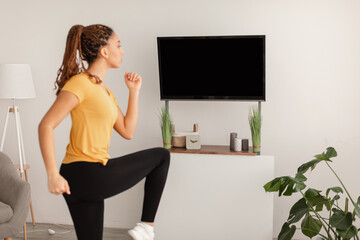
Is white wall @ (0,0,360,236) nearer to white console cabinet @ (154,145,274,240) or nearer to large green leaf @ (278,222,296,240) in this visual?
white console cabinet @ (154,145,274,240)

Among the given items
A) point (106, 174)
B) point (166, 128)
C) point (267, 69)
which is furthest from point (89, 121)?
point (267, 69)

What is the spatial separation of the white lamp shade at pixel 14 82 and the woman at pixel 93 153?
2163 mm

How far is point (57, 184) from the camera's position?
6.70 ft

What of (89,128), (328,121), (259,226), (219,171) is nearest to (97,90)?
(89,128)

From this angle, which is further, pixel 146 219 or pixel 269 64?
pixel 269 64

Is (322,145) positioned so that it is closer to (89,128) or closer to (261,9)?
(261,9)

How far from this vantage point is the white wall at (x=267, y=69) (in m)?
4.11

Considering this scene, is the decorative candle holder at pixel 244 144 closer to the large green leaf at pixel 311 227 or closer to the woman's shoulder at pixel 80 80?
the large green leaf at pixel 311 227

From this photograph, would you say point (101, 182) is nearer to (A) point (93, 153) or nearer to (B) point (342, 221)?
(A) point (93, 153)

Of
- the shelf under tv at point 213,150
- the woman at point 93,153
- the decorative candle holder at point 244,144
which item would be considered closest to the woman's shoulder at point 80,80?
the woman at point 93,153

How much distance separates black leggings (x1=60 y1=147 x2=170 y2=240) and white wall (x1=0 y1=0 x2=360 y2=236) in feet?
6.73

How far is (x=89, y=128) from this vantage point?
2.25 meters

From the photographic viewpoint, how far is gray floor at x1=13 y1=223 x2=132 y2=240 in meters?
4.40

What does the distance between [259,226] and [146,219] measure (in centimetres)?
173
